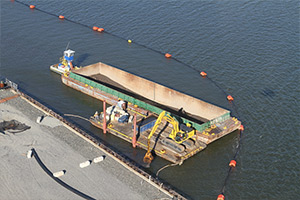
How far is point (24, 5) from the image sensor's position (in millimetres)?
125625

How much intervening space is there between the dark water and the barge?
5.99 ft

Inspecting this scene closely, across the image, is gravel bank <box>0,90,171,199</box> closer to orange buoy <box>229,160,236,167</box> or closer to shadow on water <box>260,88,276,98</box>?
orange buoy <box>229,160,236,167</box>

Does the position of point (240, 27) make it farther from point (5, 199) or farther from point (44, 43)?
point (5, 199)

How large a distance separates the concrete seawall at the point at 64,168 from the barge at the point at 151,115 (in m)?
5.96

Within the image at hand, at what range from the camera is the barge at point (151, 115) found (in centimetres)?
6316

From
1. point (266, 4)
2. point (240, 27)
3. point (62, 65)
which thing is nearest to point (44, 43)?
point (62, 65)

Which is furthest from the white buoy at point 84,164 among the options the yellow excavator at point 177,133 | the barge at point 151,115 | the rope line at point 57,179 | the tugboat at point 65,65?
the tugboat at point 65,65

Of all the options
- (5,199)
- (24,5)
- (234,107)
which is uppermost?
(24,5)

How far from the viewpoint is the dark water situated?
2441 inches

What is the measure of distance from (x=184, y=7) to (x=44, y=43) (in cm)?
4753

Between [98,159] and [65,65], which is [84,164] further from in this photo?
[65,65]

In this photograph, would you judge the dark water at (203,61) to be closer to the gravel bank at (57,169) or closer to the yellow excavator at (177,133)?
the yellow excavator at (177,133)

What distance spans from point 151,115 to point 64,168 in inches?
832

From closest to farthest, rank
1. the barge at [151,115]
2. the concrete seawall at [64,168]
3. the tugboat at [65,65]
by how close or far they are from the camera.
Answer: the concrete seawall at [64,168], the barge at [151,115], the tugboat at [65,65]
